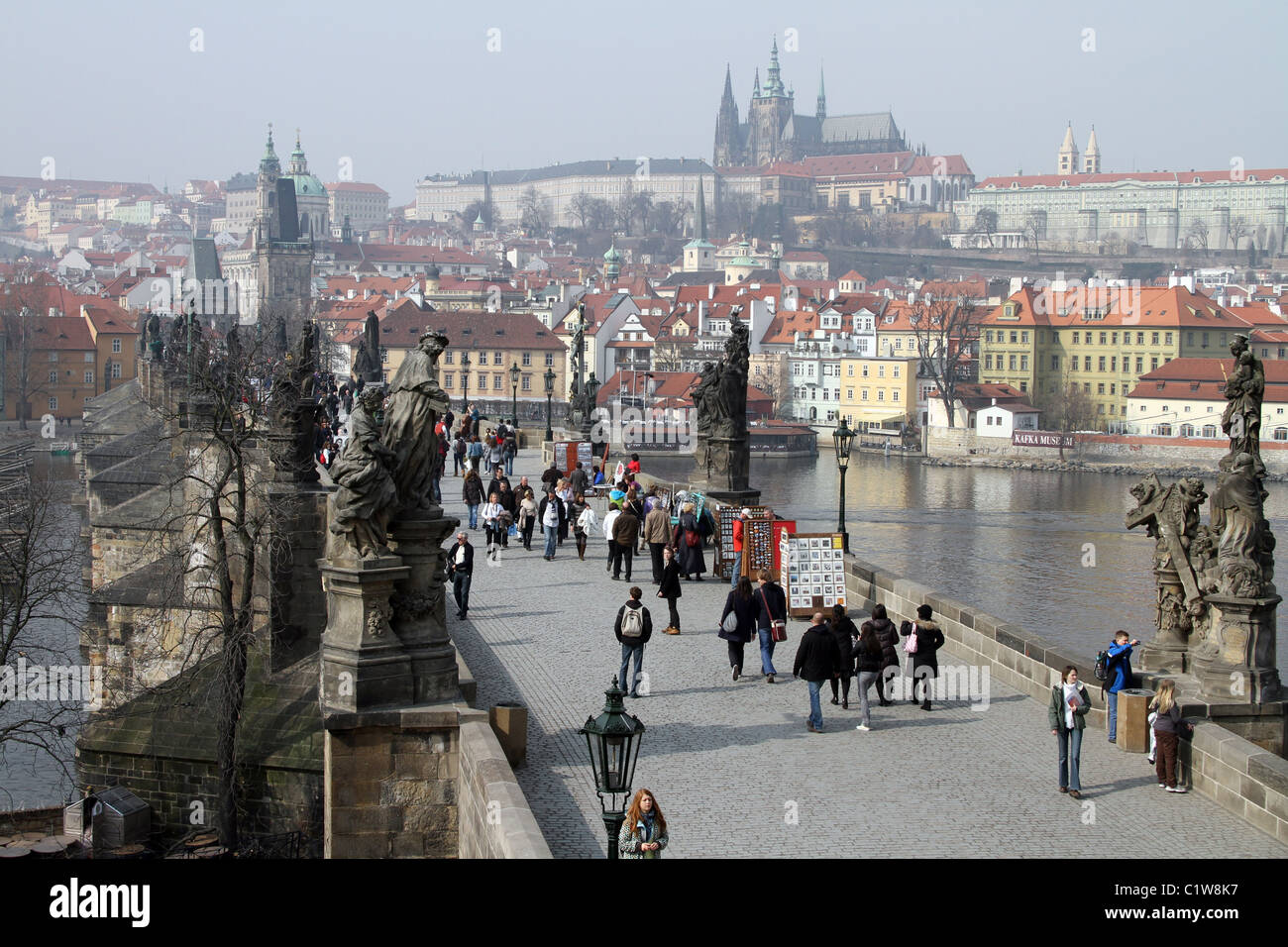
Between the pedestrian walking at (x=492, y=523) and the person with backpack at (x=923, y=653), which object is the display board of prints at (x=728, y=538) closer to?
the pedestrian walking at (x=492, y=523)

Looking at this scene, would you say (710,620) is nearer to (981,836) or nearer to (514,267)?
(981,836)

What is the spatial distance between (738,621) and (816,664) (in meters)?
1.55

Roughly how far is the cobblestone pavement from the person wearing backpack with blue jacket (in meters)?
0.16

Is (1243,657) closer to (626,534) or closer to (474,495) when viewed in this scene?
(626,534)

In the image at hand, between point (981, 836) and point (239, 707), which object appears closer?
point (981, 836)

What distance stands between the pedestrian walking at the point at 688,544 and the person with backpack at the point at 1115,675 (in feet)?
21.5

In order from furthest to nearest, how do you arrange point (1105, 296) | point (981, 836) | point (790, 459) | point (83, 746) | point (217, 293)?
point (217, 293), point (1105, 296), point (790, 459), point (83, 746), point (981, 836)

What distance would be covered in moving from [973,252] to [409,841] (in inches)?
7323

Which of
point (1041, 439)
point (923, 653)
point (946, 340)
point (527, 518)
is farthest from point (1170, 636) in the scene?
point (946, 340)

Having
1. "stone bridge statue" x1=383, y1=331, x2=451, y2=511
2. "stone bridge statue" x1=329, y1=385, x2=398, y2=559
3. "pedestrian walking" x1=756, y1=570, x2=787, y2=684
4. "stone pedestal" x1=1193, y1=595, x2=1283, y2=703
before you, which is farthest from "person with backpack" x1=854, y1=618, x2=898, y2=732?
"stone bridge statue" x1=329, y1=385, x2=398, y2=559

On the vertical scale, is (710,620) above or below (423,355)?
below

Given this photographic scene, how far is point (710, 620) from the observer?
1549cm

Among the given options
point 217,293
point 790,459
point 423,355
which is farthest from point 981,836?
point 217,293

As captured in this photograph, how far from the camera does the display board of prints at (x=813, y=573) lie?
15.3 m
